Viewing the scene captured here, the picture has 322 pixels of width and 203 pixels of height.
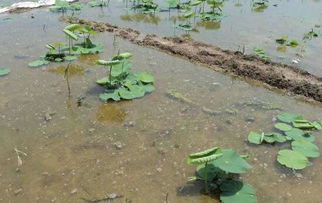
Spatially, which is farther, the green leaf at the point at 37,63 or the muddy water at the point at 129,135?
the green leaf at the point at 37,63

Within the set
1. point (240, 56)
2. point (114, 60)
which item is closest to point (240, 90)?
point (240, 56)

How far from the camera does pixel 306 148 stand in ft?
18.3

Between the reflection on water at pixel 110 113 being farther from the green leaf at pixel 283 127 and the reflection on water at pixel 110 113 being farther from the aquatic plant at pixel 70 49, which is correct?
the green leaf at pixel 283 127

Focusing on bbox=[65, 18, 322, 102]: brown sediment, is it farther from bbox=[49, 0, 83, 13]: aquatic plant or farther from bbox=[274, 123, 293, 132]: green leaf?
bbox=[49, 0, 83, 13]: aquatic plant

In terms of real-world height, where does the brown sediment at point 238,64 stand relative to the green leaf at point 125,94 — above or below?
above

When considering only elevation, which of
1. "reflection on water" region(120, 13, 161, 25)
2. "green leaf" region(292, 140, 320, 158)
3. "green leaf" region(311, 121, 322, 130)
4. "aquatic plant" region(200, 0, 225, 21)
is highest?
"aquatic plant" region(200, 0, 225, 21)

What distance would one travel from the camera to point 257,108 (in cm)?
675

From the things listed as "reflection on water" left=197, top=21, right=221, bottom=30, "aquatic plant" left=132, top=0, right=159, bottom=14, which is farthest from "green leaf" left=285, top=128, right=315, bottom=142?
"aquatic plant" left=132, top=0, right=159, bottom=14

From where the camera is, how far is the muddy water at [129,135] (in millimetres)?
5027

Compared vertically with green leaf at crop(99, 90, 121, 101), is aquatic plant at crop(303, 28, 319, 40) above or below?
above

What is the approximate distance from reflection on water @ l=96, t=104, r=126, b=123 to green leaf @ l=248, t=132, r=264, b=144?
2.13m

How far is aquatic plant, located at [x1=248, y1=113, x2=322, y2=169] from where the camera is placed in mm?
5324

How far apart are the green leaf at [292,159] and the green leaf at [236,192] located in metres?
0.78

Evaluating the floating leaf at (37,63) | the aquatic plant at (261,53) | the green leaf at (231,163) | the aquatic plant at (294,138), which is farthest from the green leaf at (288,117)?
the floating leaf at (37,63)
